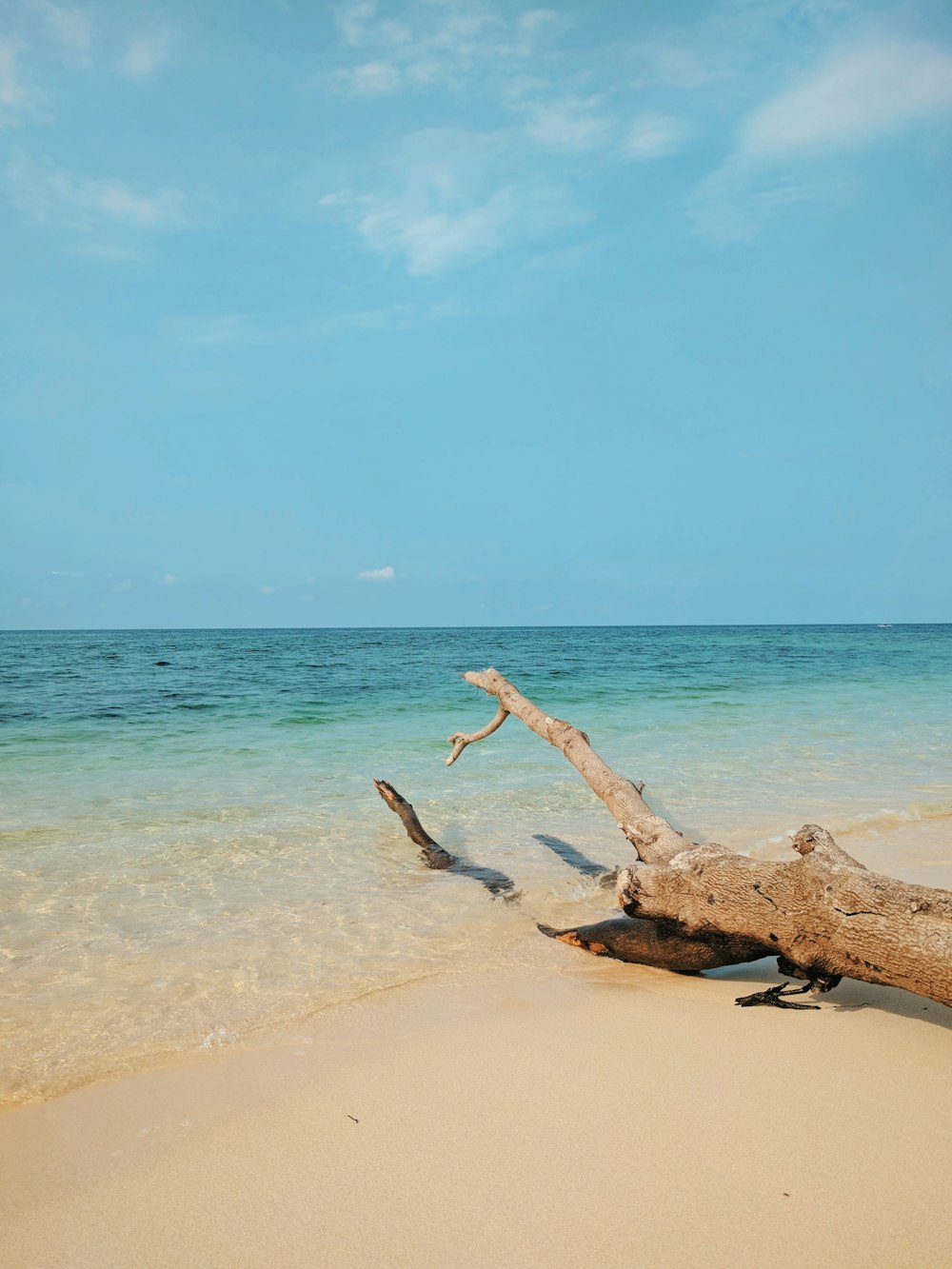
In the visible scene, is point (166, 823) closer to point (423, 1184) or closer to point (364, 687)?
point (423, 1184)

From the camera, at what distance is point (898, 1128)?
106 inches

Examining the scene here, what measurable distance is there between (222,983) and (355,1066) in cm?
133

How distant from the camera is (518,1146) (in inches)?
102

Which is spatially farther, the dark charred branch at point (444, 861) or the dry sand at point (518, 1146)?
the dark charred branch at point (444, 861)

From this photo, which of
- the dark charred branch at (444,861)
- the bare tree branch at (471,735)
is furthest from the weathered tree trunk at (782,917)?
the bare tree branch at (471,735)

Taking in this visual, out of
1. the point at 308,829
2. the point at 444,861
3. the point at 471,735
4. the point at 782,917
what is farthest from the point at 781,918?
the point at 308,829

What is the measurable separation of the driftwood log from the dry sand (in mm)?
343

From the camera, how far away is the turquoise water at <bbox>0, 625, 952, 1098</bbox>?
4.12 meters

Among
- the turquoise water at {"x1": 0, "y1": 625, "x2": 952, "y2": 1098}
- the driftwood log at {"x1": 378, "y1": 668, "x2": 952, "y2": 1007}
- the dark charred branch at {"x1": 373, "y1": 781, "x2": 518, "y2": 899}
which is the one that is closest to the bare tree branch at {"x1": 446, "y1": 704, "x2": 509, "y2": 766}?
the turquoise water at {"x1": 0, "y1": 625, "x2": 952, "y2": 1098}

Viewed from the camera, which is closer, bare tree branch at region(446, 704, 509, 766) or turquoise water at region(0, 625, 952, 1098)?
turquoise water at region(0, 625, 952, 1098)

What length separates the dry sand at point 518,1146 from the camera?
2.19m

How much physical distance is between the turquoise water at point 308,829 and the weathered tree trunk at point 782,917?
1.05 meters

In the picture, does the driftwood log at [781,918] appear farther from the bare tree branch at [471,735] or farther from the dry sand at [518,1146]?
the bare tree branch at [471,735]

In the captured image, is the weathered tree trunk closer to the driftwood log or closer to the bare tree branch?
the driftwood log
